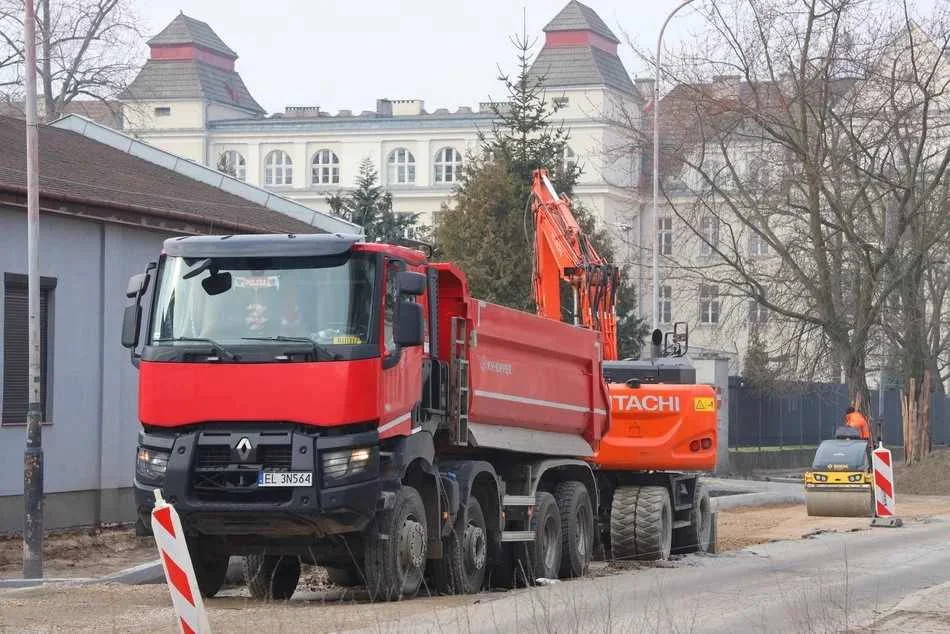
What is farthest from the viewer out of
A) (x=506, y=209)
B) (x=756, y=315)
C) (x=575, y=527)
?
(x=756, y=315)

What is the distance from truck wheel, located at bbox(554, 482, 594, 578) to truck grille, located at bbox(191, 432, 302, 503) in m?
4.67

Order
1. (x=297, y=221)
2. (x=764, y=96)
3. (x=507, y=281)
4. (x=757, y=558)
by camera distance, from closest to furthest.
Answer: (x=757, y=558), (x=297, y=221), (x=764, y=96), (x=507, y=281)

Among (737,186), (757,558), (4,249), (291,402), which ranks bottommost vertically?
(757,558)

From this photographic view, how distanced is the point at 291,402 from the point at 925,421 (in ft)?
107

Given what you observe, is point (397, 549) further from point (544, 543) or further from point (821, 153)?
point (821, 153)

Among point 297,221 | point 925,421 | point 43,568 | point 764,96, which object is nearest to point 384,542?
point 43,568

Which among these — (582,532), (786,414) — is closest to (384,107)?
(786,414)

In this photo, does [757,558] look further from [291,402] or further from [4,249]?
[4,249]

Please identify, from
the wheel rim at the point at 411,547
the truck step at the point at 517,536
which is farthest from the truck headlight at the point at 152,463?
the truck step at the point at 517,536

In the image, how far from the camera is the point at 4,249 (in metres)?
20.3

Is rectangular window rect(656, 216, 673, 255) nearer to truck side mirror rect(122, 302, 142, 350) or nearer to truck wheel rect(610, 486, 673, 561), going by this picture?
truck wheel rect(610, 486, 673, 561)

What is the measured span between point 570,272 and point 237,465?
10.6 meters

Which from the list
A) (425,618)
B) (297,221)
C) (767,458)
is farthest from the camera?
(767,458)

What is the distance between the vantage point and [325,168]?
3725 inches
